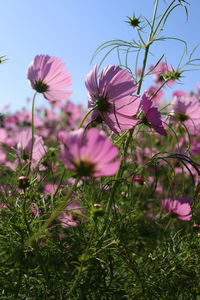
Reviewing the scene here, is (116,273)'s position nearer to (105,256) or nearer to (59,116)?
(105,256)

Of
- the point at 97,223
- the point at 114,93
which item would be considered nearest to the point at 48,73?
the point at 114,93

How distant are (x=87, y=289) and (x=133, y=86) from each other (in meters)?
0.39

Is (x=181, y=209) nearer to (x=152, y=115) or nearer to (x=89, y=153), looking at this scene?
(x=152, y=115)

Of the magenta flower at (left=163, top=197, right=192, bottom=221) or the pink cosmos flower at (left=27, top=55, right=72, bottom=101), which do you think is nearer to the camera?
the pink cosmos flower at (left=27, top=55, right=72, bottom=101)

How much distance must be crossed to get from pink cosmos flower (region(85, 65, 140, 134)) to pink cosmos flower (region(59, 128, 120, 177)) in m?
0.18

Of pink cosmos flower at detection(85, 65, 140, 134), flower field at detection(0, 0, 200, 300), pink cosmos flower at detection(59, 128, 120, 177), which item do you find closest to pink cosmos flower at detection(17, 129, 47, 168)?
flower field at detection(0, 0, 200, 300)

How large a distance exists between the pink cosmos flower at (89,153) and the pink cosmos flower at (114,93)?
177 mm

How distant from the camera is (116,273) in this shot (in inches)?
26.4

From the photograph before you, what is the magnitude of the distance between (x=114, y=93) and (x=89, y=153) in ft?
0.71

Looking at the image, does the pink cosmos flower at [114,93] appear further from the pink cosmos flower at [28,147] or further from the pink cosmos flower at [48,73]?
the pink cosmos flower at [28,147]

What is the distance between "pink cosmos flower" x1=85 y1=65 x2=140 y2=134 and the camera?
487 mm

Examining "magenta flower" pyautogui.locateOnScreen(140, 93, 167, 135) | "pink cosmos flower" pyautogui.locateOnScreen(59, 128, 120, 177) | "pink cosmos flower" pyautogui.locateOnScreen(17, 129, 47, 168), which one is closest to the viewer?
"pink cosmos flower" pyautogui.locateOnScreen(59, 128, 120, 177)

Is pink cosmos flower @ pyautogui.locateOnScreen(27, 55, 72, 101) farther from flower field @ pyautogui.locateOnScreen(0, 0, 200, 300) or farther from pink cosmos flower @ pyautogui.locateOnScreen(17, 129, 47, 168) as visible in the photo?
pink cosmos flower @ pyautogui.locateOnScreen(17, 129, 47, 168)

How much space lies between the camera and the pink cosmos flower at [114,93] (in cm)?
49
